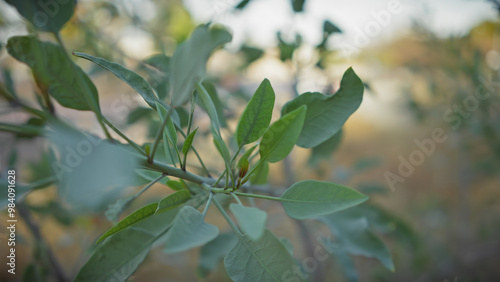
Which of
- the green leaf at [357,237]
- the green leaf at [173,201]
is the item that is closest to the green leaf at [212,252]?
the green leaf at [357,237]

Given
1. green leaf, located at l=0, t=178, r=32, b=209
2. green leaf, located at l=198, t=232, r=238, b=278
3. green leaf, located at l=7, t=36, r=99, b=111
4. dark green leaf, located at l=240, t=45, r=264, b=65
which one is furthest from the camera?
dark green leaf, located at l=240, t=45, r=264, b=65

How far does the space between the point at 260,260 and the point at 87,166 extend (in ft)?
0.75

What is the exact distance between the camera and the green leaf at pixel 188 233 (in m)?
0.29

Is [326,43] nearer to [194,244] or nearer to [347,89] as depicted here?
[347,89]

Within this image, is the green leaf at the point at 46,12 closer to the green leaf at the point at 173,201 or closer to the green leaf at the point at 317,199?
the green leaf at the point at 173,201

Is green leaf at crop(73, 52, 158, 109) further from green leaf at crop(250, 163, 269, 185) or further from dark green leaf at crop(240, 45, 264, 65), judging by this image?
dark green leaf at crop(240, 45, 264, 65)

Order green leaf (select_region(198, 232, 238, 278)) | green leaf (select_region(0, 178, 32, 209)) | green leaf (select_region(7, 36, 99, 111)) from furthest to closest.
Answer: green leaf (select_region(198, 232, 238, 278)) → green leaf (select_region(0, 178, 32, 209)) → green leaf (select_region(7, 36, 99, 111))

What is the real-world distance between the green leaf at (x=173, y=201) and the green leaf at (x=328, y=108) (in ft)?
0.55

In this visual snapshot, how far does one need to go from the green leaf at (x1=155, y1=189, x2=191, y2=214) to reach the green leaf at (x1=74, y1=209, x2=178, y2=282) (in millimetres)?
47

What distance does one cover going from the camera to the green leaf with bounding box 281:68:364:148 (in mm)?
413

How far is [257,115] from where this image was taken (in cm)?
41

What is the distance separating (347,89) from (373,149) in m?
2.23

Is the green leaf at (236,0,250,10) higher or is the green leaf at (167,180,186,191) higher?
the green leaf at (236,0,250,10)

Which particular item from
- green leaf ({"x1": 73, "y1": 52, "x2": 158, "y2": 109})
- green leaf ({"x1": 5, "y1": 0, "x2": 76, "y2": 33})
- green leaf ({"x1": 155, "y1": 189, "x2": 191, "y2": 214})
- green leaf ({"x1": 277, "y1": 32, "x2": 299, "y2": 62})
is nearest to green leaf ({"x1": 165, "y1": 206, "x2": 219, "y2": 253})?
green leaf ({"x1": 155, "y1": 189, "x2": 191, "y2": 214})
